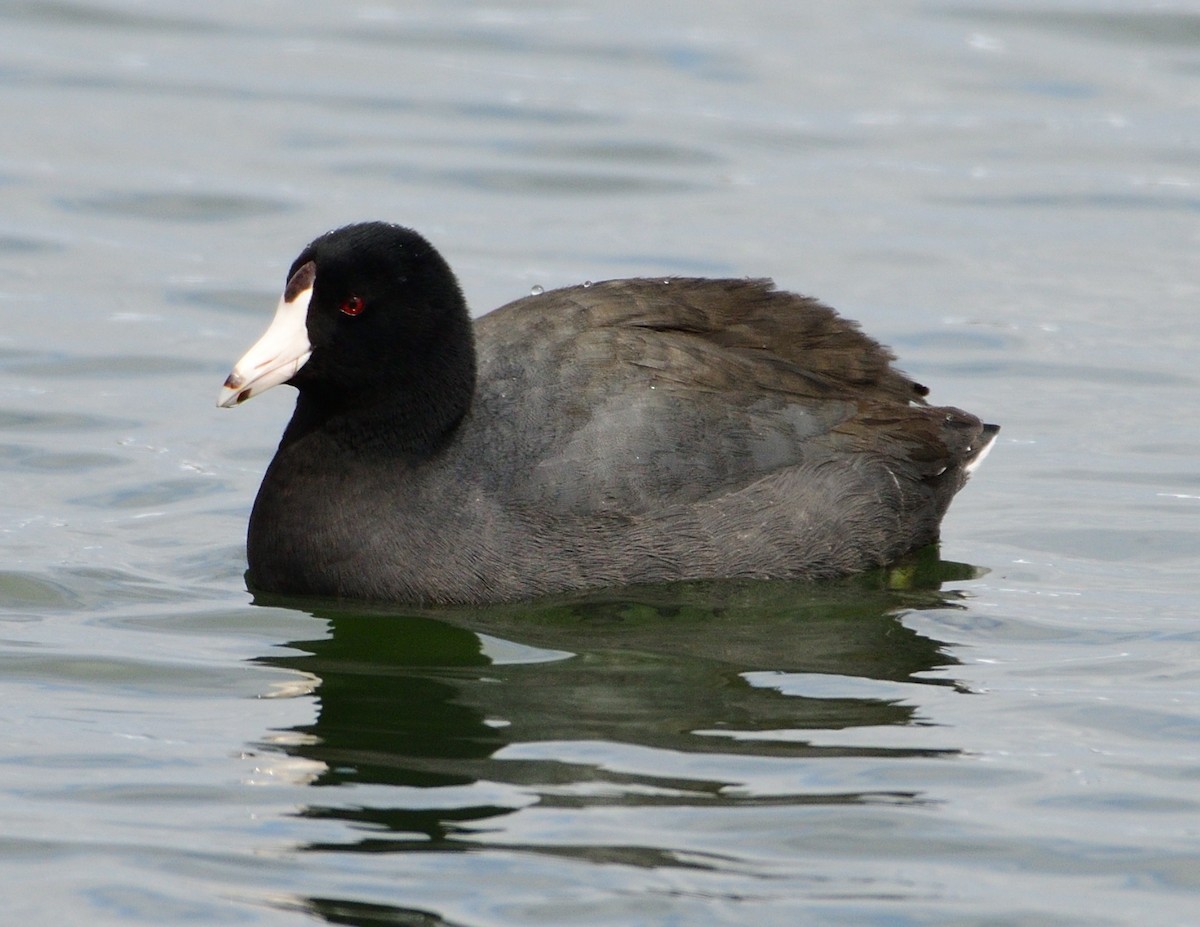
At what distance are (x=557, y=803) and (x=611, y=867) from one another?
1.16 feet

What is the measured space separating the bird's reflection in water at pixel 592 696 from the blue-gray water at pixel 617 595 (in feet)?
0.06

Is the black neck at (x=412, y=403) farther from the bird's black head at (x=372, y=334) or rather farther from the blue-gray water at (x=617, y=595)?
the blue-gray water at (x=617, y=595)

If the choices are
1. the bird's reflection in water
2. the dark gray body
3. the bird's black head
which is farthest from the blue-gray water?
the bird's black head

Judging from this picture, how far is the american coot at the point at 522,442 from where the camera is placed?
6.62m

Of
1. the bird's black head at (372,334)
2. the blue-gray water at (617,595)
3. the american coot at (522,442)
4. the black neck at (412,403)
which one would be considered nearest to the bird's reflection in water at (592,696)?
the blue-gray water at (617,595)

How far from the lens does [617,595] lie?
265 inches

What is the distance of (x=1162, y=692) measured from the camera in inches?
242

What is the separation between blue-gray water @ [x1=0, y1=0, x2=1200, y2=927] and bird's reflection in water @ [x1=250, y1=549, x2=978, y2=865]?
2cm

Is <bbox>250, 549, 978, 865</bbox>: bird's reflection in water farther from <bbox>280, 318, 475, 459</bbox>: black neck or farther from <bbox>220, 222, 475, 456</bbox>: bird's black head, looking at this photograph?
<bbox>220, 222, 475, 456</bbox>: bird's black head

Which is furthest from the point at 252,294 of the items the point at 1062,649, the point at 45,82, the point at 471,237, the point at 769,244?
the point at 1062,649

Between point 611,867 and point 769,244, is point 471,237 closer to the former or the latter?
point 769,244

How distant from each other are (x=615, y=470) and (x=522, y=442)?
0.30 meters

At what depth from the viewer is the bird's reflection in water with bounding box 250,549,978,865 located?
5.23 metres

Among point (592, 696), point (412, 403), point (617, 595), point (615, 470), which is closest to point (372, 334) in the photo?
point (412, 403)
